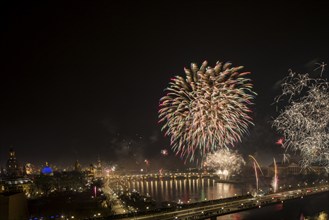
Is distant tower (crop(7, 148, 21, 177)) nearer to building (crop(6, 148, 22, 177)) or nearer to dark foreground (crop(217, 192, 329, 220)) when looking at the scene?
building (crop(6, 148, 22, 177))

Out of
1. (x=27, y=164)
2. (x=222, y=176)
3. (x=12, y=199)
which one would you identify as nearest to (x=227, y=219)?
(x=12, y=199)

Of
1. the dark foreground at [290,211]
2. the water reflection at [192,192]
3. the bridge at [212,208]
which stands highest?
the bridge at [212,208]

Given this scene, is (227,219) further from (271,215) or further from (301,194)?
(301,194)

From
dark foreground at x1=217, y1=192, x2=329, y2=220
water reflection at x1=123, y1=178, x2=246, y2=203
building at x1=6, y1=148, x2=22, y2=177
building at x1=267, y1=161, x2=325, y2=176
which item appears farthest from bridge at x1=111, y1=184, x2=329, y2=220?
building at x1=6, y1=148, x2=22, y2=177

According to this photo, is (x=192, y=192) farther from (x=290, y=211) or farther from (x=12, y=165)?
(x=12, y=165)

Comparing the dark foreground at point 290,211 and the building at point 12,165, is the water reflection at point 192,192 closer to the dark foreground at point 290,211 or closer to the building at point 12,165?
the dark foreground at point 290,211

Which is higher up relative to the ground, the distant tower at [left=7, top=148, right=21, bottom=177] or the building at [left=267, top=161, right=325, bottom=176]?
the distant tower at [left=7, top=148, right=21, bottom=177]

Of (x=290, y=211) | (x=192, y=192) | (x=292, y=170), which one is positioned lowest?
(x=192, y=192)

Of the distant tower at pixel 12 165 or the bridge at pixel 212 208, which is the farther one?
the distant tower at pixel 12 165

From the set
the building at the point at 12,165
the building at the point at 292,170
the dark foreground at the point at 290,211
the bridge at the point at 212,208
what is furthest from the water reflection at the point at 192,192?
the building at the point at 12,165

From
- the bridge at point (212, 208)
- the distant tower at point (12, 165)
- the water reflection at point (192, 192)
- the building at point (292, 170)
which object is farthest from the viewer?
the distant tower at point (12, 165)

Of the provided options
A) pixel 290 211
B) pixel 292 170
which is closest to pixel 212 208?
pixel 290 211
